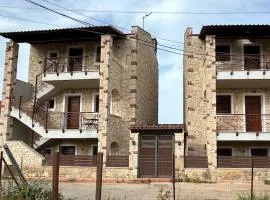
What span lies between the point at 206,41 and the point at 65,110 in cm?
945

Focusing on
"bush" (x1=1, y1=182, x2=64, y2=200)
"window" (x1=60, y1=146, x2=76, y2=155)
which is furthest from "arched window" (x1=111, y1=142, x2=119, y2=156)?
"bush" (x1=1, y1=182, x2=64, y2=200)

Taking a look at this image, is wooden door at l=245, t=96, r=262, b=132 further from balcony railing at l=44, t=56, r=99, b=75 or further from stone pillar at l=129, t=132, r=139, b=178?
balcony railing at l=44, t=56, r=99, b=75

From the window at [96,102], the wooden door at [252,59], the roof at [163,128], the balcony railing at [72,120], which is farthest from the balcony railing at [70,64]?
the wooden door at [252,59]

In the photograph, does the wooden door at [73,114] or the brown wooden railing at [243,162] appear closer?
the brown wooden railing at [243,162]

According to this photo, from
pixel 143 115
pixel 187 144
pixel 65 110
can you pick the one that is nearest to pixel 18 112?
pixel 65 110

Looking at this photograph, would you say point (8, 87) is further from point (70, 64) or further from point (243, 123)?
point (243, 123)

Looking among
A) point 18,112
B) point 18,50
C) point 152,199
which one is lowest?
point 152,199

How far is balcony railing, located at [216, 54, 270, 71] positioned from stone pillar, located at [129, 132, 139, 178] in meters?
6.48

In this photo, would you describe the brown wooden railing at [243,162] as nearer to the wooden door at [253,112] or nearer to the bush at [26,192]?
the wooden door at [253,112]

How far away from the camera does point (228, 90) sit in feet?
89.5

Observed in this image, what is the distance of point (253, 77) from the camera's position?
2520cm

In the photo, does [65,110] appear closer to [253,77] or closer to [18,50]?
[18,50]

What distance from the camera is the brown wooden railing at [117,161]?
24531mm

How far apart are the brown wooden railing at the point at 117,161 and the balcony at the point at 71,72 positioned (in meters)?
4.72
